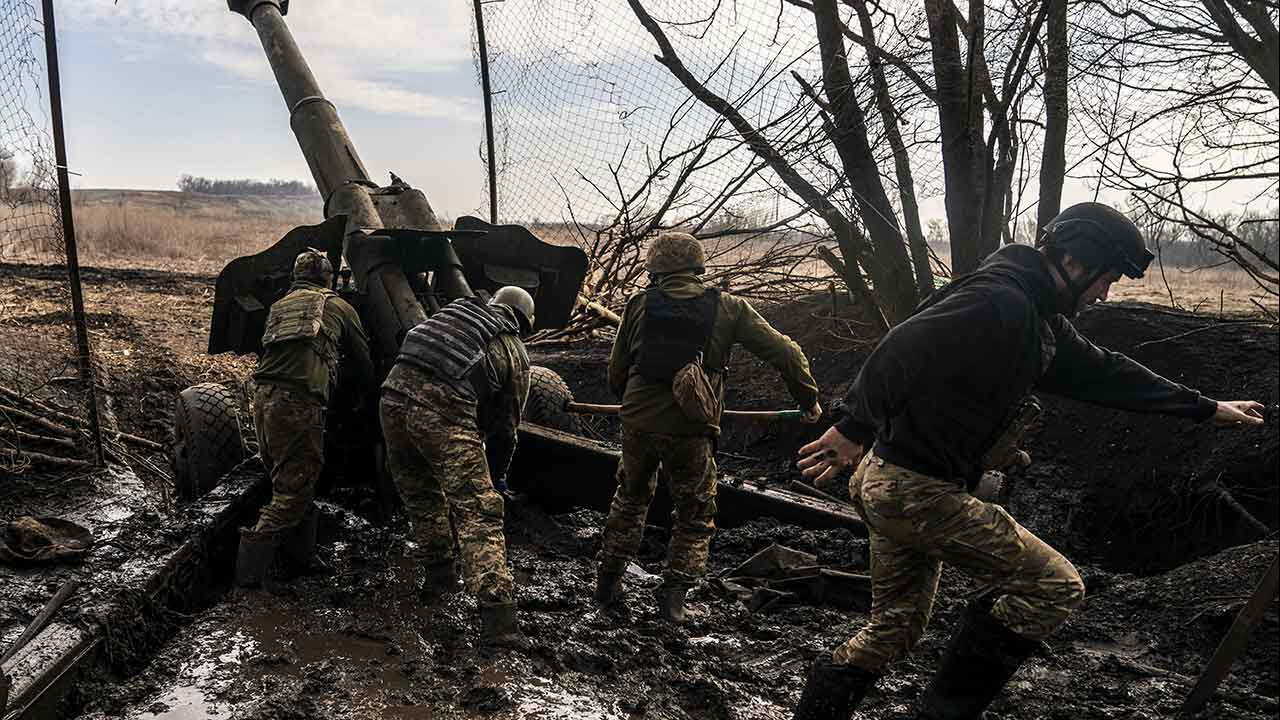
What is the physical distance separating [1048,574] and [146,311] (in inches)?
441

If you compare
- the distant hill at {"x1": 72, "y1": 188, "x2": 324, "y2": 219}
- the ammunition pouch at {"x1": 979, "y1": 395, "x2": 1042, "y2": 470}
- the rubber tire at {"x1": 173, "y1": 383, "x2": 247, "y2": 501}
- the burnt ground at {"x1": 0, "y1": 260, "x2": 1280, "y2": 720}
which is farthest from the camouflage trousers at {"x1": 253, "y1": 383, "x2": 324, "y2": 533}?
the distant hill at {"x1": 72, "y1": 188, "x2": 324, "y2": 219}

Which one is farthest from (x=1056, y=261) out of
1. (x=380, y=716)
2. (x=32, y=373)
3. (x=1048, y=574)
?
(x=32, y=373)

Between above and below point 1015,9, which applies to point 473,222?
below

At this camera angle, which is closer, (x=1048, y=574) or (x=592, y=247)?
(x=1048, y=574)

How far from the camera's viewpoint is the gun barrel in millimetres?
7066

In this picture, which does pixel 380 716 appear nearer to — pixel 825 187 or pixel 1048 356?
pixel 1048 356

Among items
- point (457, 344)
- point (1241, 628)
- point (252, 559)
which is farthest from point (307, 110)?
point (1241, 628)

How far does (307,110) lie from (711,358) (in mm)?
4148

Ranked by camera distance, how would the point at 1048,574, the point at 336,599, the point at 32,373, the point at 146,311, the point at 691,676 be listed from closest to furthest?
the point at 1048,574 < the point at 691,676 < the point at 336,599 < the point at 32,373 < the point at 146,311

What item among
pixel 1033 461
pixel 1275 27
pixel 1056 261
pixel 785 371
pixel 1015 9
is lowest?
pixel 1033 461

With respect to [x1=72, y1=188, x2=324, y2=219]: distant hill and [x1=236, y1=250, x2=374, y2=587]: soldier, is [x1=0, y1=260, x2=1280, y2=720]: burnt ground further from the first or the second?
[x1=72, y1=188, x2=324, y2=219]: distant hill

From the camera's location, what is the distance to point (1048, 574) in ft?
10.0

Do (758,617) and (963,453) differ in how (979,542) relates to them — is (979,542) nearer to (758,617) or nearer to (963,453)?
(963,453)

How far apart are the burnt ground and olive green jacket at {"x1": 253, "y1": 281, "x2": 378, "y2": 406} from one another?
90 cm
